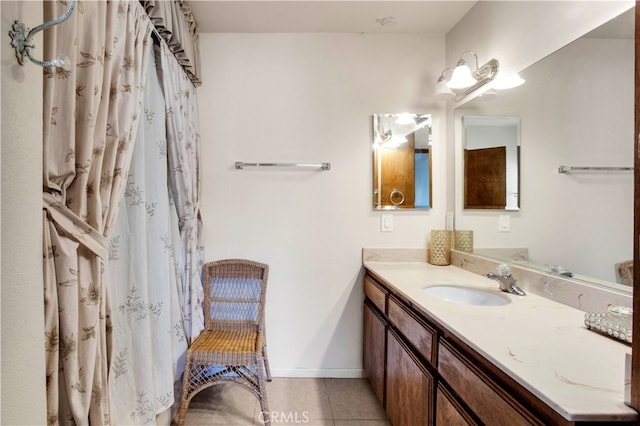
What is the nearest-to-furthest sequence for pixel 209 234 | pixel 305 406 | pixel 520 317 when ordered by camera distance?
pixel 520 317 → pixel 305 406 → pixel 209 234

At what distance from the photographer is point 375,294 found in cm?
182

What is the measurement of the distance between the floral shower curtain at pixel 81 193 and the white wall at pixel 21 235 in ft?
0.28

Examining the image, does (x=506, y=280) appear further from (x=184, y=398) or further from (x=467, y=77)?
(x=184, y=398)

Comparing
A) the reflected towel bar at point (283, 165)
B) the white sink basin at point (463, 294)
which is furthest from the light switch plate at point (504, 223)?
the reflected towel bar at point (283, 165)

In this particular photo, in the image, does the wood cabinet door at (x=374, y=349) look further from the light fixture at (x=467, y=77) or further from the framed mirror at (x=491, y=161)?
the light fixture at (x=467, y=77)

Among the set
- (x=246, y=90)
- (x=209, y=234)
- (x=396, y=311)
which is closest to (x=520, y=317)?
(x=396, y=311)

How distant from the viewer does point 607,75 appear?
1055 mm

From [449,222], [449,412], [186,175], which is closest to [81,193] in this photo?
[186,175]

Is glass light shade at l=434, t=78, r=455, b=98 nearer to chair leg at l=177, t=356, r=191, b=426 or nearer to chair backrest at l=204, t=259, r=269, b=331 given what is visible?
chair backrest at l=204, t=259, r=269, b=331

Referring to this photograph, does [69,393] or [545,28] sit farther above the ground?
[545,28]

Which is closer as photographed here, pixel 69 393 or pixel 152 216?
pixel 69 393

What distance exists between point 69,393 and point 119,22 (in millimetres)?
1285

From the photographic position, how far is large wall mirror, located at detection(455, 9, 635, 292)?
100cm

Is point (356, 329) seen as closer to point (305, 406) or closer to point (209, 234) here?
point (305, 406)
